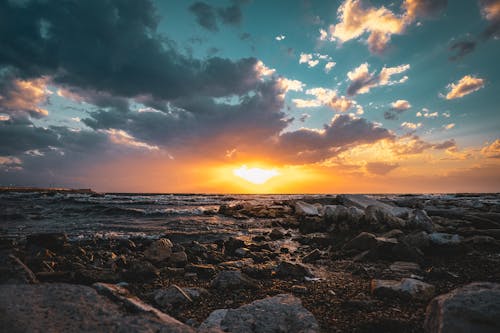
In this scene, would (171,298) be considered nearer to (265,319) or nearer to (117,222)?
(265,319)

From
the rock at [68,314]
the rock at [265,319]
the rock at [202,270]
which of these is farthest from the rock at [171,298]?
the rock at [202,270]

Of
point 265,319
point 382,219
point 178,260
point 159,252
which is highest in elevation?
point 382,219

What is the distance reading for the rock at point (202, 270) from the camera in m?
5.58

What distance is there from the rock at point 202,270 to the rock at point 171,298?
60.4 inches

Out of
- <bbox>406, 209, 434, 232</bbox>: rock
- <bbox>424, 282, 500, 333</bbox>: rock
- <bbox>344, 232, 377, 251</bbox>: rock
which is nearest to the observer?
<bbox>424, 282, 500, 333</bbox>: rock

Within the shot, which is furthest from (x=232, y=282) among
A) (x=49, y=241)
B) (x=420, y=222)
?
(x=420, y=222)

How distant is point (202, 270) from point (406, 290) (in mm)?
3956

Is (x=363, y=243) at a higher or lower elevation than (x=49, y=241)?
higher

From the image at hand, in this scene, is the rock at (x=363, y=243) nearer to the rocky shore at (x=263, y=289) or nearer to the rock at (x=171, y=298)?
the rocky shore at (x=263, y=289)

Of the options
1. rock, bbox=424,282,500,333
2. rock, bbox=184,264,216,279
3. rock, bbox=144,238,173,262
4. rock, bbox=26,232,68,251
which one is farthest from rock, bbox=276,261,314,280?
rock, bbox=26,232,68,251

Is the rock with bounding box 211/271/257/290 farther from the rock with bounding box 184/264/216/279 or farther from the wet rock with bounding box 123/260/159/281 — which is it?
the wet rock with bounding box 123/260/159/281

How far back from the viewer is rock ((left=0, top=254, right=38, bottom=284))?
133 inches

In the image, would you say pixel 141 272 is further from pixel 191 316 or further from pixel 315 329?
pixel 315 329

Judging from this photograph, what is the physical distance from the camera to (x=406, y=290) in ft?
12.8
